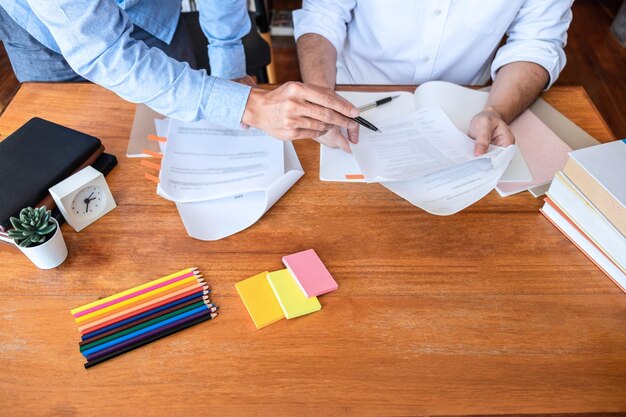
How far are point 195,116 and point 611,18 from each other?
360 centimetres

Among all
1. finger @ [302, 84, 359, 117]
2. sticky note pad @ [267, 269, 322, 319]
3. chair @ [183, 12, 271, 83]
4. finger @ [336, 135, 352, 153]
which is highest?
finger @ [302, 84, 359, 117]

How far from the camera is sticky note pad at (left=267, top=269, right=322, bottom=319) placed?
2.59 ft

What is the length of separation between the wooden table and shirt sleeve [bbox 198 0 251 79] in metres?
0.40

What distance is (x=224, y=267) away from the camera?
859mm

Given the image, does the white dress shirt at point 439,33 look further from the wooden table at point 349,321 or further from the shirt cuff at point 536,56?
the wooden table at point 349,321

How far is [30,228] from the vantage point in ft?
2.64

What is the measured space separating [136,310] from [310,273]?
274 millimetres

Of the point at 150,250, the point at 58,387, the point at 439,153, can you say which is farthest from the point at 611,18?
the point at 58,387

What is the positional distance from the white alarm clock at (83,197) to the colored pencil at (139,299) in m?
0.20

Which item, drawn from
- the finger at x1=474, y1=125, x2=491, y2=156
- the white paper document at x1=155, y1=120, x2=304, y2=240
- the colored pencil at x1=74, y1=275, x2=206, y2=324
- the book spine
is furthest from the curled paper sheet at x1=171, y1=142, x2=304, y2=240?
the book spine

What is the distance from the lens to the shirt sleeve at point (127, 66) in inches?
33.1

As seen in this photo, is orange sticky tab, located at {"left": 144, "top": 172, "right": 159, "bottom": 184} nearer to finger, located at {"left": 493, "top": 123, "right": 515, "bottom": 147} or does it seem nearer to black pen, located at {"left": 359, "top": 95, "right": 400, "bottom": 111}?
black pen, located at {"left": 359, "top": 95, "right": 400, "bottom": 111}

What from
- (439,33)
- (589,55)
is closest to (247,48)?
(439,33)

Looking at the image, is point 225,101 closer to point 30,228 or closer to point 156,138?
point 156,138
